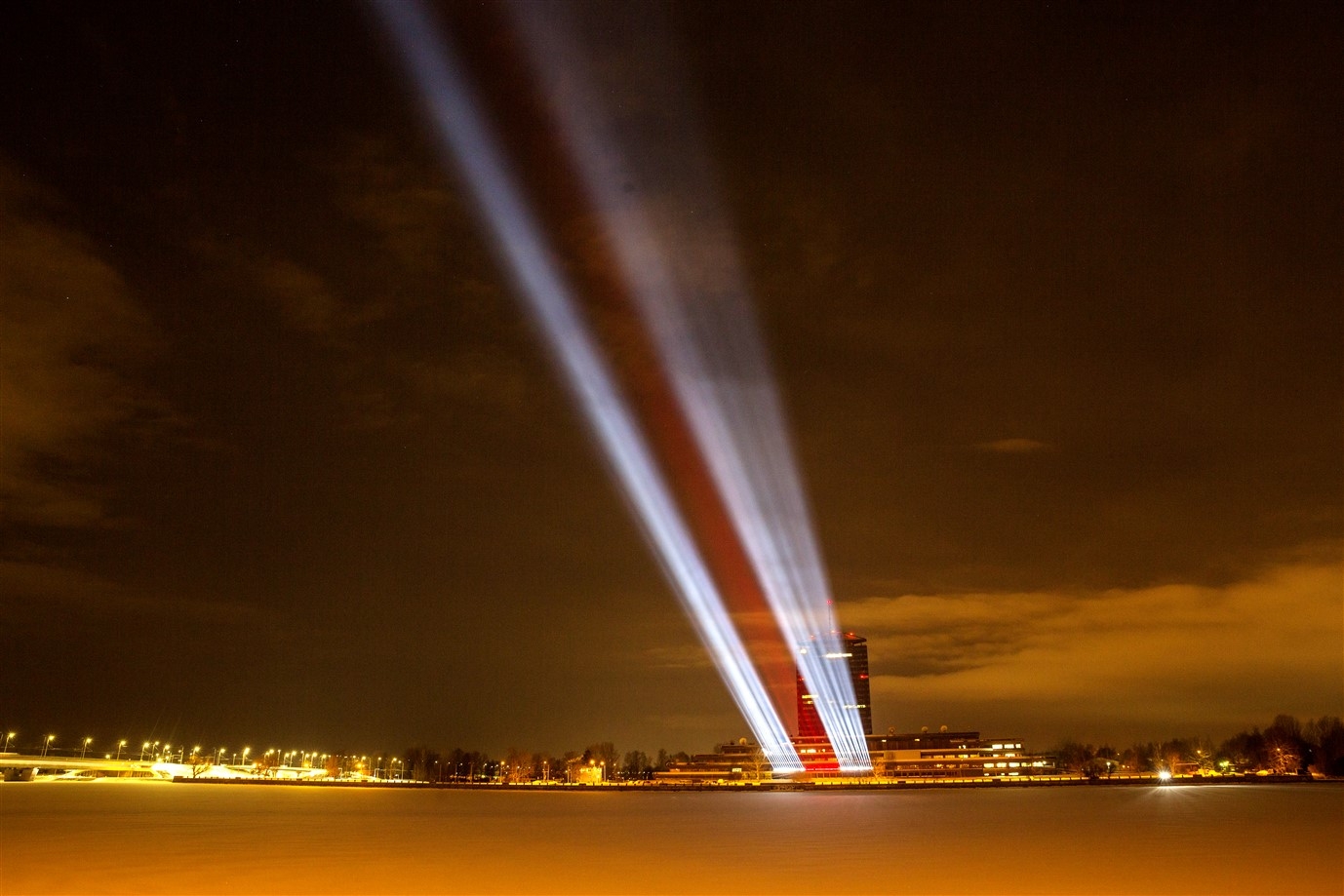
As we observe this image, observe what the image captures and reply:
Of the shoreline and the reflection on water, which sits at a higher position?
the reflection on water

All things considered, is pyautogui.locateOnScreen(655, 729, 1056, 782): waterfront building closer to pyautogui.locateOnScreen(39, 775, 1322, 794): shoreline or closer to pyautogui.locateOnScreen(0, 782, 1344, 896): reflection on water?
pyautogui.locateOnScreen(39, 775, 1322, 794): shoreline

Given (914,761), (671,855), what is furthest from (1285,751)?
(671,855)

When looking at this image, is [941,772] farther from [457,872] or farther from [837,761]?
[457,872]

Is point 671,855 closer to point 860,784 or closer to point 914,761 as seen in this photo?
point 860,784

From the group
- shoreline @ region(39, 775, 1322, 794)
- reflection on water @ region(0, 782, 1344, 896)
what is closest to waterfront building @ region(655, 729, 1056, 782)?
shoreline @ region(39, 775, 1322, 794)

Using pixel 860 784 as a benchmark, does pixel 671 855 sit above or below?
above

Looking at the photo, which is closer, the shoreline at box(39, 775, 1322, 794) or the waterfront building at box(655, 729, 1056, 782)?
the shoreline at box(39, 775, 1322, 794)

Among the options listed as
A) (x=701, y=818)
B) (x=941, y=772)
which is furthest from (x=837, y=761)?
(x=701, y=818)

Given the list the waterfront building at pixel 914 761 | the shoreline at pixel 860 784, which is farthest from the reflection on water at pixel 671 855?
the waterfront building at pixel 914 761

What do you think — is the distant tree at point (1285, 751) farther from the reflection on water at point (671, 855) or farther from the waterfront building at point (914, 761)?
the reflection on water at point (671, 855)

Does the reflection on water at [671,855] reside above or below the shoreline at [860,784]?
above

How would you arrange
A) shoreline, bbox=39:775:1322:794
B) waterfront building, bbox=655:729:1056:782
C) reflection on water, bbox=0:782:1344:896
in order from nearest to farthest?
reflection on water, bbox=0:782:1344:896, shoreline, bbox=39:775:1322:794, waterfront building, bbox=655:729:1056:782

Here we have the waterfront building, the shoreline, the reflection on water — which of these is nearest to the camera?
the reflection on water

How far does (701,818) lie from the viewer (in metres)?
44.8
